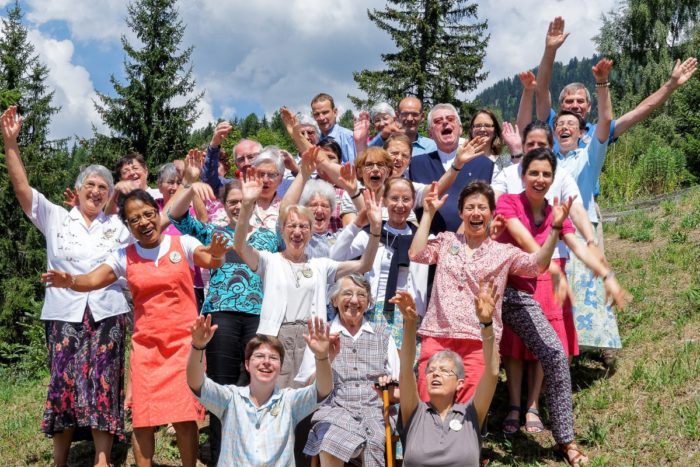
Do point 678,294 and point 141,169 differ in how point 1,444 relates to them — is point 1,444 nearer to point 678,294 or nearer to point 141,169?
point 141,169

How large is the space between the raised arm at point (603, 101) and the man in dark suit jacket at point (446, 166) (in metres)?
0.95

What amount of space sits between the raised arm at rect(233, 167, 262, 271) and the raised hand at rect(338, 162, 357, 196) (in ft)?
2.84

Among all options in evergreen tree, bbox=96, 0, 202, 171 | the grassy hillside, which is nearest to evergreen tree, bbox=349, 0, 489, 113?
evergreen tree, bbox=96, 0, 202, 171

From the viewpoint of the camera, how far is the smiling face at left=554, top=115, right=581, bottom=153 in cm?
A: 595

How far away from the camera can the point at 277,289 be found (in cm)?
489

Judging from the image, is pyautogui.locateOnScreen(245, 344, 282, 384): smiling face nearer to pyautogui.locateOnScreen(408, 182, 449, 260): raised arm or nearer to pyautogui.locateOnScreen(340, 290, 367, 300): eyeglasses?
pyautogui.locateOnScreen(340, 290, 367, 300): eyeglasses

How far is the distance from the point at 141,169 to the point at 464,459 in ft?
12.6

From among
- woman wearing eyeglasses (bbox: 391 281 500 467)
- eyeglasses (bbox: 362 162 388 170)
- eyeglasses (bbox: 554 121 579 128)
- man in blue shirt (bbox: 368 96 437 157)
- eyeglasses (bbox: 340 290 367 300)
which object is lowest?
woman wearing eyeglasses (bbox: 391 281 500 467)

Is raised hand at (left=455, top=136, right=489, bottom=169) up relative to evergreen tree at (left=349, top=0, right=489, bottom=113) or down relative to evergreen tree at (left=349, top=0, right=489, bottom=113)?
down

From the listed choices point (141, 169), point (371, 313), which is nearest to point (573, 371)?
point (371, 313)

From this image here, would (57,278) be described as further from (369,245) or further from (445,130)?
(445,130)

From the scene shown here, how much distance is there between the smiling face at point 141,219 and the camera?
4824 millimetres

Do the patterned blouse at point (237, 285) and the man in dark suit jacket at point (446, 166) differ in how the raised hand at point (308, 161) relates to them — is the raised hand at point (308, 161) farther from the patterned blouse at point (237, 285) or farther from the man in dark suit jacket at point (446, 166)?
the man in dark suit jacket at point (446, 166)

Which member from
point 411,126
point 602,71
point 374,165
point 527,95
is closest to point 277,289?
point 374,165
